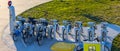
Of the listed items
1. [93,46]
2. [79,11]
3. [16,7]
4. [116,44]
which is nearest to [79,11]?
[79,11]

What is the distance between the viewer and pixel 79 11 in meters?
16.8

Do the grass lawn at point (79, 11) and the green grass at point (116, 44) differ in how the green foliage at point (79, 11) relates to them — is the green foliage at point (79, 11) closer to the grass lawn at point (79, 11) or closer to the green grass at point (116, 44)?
the grass lawn at point (79, 11)

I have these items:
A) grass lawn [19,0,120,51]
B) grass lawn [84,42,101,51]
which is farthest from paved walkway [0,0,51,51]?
grass lawn [84,42,101,51]

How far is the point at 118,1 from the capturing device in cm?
1816

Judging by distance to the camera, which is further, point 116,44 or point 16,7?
point 16,7

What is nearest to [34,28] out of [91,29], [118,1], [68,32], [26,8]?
[68,32]

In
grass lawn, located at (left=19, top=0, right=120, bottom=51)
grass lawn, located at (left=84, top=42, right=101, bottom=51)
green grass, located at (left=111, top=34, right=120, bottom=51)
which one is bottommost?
green grass, located at (left=111, top=34, right=120, bottom=51)

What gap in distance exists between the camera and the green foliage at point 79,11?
1580 cm

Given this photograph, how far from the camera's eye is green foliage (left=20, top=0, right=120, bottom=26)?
15.8 meters

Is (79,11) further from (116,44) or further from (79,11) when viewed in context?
(116,44)

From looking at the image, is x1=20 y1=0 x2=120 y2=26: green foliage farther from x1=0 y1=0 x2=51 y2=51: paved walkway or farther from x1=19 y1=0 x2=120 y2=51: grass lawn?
x1=0 y1=0 x2=51 y2=51: paved walkway

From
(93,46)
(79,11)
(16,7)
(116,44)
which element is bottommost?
(116,44)

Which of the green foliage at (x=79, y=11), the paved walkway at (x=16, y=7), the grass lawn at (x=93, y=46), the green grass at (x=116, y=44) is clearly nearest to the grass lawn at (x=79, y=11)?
the green foliage at (x=79, y=11)

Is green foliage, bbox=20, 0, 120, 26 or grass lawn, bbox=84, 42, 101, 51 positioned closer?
grass lawn, bbox=84, 42, 101, 51
